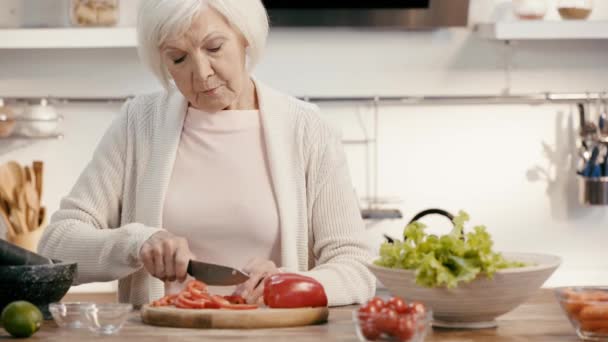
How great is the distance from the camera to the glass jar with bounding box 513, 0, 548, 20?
3.70 m

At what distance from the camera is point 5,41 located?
12.0 ft

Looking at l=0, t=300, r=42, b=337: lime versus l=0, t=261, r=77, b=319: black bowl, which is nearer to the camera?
l=0, t=300, r=42, b=337: lime

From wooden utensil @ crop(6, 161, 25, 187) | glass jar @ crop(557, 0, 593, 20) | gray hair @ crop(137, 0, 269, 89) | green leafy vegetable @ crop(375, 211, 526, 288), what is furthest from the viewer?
glass jar @ crop(557, 0, 593, 20)

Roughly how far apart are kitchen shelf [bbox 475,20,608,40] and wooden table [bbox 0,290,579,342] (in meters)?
1.74

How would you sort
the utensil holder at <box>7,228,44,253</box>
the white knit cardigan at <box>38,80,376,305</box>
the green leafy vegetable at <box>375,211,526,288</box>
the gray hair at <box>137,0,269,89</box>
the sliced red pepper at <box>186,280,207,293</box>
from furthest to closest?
the utensil holder at <box>7,228,44,253</box> < the white knit cardigan at <box>38,80,376,305</box> < the gray hair at <box>137,0,269,89</box> < the sliced red pepper at <box>186,280,207,293</box> < the green leafy vegetable at <box>375,211,526,288</box>

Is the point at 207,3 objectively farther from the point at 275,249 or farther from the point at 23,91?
the point at 23,91

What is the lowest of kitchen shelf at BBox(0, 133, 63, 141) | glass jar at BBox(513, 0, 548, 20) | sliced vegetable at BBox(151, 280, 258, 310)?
sliced vegetable at BBox(151, 280, 258, 310)

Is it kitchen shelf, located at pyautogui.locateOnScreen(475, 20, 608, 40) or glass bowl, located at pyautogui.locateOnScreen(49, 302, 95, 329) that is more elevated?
kitchen shelf, located at pyautogui.locateOnScreen(475, 20, 608, 40)

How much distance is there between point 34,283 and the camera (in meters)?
2.02

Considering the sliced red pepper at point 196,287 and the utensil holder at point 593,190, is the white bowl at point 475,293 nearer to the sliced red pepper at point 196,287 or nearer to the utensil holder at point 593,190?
the sliced red pepper at point 196,287

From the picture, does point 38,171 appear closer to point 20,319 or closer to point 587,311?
point 20,319

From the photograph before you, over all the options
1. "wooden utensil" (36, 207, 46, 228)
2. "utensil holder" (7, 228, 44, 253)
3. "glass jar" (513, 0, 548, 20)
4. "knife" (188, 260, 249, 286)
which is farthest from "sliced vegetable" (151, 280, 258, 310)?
"glass jar" (513, 0, 548, 20)

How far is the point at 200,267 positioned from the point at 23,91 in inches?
74.2

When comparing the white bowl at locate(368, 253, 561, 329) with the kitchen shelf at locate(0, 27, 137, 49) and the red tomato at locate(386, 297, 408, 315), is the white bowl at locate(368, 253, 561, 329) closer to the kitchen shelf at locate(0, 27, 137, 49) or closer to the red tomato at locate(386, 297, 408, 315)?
the red tomato at locate(386, 297, 408, 315)
